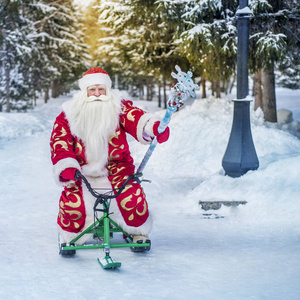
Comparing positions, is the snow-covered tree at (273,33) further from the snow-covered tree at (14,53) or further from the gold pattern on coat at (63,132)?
the snow-covered tree at (14,53)

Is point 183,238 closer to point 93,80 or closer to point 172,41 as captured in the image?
point 93,80

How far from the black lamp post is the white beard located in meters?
2.66

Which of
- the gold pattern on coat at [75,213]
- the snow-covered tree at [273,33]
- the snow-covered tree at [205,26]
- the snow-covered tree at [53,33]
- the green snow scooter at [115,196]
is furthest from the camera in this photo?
the snow-covered tree at [53,33]

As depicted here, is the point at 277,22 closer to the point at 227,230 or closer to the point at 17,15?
the point at 227,230

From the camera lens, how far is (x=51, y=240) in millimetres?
5629

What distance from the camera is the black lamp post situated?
7592 mm

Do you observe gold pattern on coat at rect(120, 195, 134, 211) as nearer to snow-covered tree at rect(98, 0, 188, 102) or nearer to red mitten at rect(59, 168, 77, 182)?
red mitten at rect(59, 168, 77, 182)

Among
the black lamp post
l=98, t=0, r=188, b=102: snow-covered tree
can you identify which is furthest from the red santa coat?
l=98, t=0, r=188, b=102: snow-covered tree

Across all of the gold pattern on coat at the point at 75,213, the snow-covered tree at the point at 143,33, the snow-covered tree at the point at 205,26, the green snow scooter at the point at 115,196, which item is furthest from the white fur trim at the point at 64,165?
the snow-covered tree at the point at 143,33

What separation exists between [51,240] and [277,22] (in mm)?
10124

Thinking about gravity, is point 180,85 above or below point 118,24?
below

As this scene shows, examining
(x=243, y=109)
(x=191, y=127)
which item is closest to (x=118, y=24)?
(x=191, y=127)

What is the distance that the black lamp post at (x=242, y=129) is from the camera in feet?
24.9

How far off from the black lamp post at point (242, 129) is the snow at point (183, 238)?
222 mm
